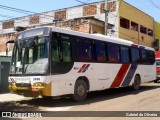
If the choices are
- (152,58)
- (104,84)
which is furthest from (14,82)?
(152,58)

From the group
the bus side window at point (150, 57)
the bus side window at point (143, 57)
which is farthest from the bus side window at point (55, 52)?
the bus side window at point (150, 57)

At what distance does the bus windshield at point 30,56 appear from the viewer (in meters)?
11.9

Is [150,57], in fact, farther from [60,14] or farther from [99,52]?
[60,14]

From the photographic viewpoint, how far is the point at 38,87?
38.4 ft

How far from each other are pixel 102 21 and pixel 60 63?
21229 mm

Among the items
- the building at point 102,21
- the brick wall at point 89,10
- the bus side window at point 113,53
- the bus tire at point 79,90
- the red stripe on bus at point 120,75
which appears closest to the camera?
the bus tire at point 79,90

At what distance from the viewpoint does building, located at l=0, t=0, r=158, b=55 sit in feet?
106

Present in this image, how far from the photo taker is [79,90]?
43.8 ft

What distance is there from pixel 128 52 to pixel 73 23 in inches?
605

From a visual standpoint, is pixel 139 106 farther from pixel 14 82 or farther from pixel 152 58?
pixel 152 58

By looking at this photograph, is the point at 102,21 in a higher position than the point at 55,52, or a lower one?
higher

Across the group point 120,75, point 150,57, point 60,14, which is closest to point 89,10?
point 60,14

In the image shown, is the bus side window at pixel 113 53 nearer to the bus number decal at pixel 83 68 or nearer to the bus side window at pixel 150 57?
the bus number decal at pixel 83 68

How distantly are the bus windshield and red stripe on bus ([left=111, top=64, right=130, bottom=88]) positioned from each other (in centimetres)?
542
